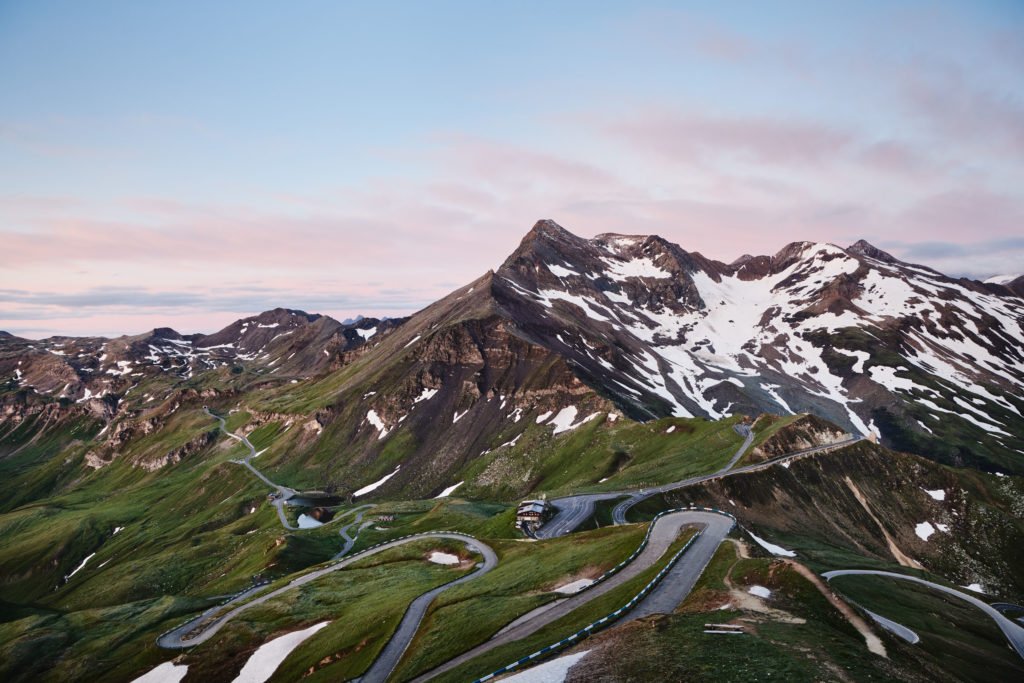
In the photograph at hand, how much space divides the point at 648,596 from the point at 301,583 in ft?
203

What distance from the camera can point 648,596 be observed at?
42.8 meters

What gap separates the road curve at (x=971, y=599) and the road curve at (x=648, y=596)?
2550cm

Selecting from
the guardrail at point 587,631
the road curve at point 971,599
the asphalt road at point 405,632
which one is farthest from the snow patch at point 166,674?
the road curve at point 971,599

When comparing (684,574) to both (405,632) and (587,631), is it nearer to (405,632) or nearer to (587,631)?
(587,631)

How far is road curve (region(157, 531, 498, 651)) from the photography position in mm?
71875

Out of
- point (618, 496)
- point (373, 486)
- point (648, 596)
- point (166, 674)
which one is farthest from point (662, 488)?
point (373, 486)

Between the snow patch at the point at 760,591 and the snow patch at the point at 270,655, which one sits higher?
the snow patch at the point at 760,591

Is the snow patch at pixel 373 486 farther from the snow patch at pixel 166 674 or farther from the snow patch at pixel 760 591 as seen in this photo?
the snow patch at pixel 760 591

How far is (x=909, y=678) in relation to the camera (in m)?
29.0

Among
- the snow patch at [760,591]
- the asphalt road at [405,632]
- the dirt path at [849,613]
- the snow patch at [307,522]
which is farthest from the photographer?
the snow patch at [307,522]

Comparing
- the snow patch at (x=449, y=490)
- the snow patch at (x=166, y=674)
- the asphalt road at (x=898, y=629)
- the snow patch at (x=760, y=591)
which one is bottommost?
the snow patch at (x=449, y=490)

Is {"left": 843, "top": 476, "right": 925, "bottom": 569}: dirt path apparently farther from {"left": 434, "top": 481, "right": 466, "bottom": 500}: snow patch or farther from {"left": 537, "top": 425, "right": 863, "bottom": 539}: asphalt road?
{"left": 434, "top": 481, "right": 466, "bottom": 500}: snow patch

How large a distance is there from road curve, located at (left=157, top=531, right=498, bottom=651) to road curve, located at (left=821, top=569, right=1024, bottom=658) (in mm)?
41632

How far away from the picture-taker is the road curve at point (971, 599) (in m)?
70.6
